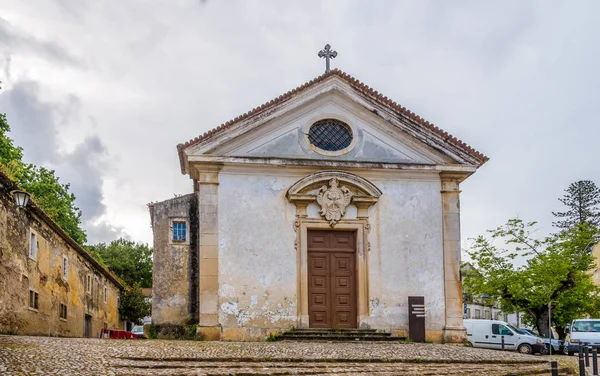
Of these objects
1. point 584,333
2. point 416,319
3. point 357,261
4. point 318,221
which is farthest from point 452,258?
point 584,333

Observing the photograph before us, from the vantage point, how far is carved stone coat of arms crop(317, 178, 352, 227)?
21984mm

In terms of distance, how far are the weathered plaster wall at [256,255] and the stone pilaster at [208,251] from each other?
6.3 inches

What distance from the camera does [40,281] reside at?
24516 mm

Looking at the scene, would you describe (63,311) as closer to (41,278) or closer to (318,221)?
(41,278)

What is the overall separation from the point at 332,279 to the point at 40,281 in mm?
9643

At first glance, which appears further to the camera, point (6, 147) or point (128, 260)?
point (128, 260)

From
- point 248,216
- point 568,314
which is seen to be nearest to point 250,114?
point 248,216

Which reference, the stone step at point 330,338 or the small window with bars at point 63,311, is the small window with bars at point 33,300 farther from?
the stone step at point 330,338

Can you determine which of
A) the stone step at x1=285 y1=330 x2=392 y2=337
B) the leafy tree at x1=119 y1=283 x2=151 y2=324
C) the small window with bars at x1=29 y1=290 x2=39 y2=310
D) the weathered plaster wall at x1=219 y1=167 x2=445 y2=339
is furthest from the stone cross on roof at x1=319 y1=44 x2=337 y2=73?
the leafy tree at x1=119 y1=283 x2=151 y2=324

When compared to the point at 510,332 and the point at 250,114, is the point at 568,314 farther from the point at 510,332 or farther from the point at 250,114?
the point at 250,114

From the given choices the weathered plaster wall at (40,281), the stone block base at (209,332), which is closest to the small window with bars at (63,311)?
the weathered plaster wall at (40,281)

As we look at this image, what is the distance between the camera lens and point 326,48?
80.1ft

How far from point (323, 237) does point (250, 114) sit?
417 centimetres

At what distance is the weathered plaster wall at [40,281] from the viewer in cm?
2078
